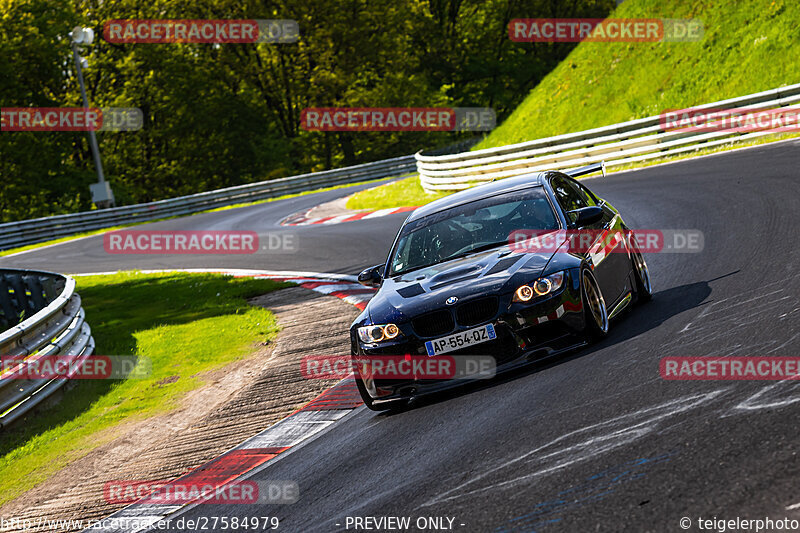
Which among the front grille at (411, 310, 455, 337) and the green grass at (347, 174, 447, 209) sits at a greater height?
the green grass at (347, 174, 447, 209)

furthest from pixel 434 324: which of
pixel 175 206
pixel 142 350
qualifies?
pixel 175 206

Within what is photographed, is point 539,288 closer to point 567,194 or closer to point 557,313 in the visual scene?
point 557,313

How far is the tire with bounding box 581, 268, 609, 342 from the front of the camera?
660 centimetres

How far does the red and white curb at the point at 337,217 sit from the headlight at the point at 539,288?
52.0 feet

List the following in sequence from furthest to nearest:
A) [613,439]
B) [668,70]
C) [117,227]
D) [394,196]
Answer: [117,227] < [394,196] < [668,70] < [613,439]

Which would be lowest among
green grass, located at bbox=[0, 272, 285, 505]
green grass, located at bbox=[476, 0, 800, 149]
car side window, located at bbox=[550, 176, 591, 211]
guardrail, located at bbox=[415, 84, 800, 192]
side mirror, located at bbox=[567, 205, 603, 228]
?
green grass, located at bbox=[0, 272, 285, 505]

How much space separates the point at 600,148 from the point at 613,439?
1782cm

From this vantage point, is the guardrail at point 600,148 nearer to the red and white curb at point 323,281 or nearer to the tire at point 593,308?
the red and white curb at point 323,281

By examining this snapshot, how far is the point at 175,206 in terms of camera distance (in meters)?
36.0

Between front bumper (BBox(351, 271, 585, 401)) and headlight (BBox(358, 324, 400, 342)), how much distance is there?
0.05 metres

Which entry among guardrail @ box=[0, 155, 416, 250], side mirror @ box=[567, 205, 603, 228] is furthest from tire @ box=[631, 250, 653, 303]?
guardrail @ box=[0, 155, 416, 250]

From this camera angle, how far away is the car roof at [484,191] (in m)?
7.95

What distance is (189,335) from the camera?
12352mm

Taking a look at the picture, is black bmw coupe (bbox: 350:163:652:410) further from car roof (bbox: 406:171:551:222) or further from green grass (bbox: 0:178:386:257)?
green grass (bbox: 0:178:386:257)
